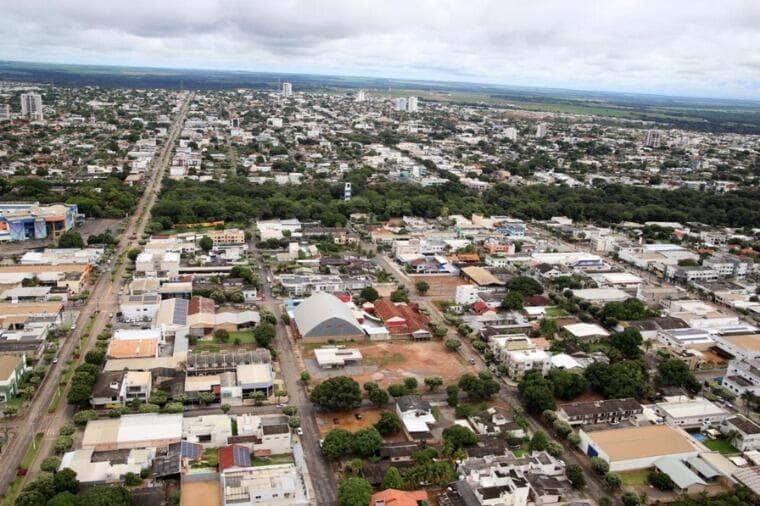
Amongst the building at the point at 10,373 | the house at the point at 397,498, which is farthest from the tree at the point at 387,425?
the building at the point at 10,373

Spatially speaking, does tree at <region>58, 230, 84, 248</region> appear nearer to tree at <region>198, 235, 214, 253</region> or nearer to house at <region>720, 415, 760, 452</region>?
tree at <region>198, 235, 214, 253</region>

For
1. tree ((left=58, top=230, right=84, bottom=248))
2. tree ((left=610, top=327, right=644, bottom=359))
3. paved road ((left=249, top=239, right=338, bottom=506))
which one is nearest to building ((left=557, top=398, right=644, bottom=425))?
tree ((left=610, top=327, right=644, bottom=359))

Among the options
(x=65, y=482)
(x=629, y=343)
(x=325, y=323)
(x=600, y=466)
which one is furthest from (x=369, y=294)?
(x=65, y=482)

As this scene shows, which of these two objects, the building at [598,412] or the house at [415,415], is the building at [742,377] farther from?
the house at [415,415]

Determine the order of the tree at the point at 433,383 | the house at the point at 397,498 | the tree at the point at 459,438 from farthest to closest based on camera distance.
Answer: the tree at the point at 433,383
the tree at the point at 459,438
the house at the point at 397,498

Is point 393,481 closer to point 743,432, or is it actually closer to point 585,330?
point 743,432

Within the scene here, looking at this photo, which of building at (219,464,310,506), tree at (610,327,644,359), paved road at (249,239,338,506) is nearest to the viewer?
building at (219,464,310,506)

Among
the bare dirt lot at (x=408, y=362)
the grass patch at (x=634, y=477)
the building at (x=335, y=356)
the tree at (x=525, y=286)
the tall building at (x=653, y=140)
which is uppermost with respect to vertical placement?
the tall building at (x=653, y=140)
